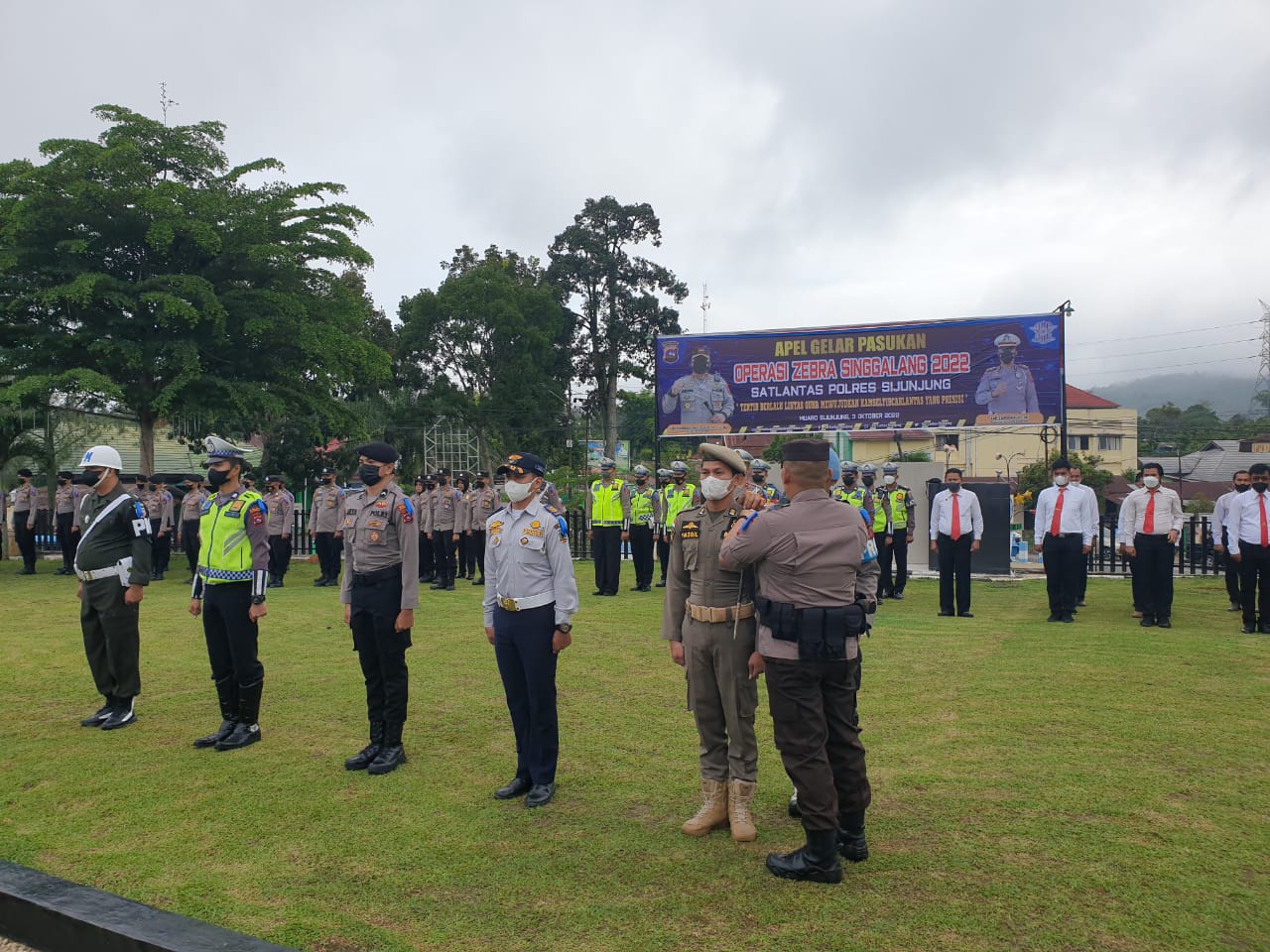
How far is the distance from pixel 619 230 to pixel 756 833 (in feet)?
127

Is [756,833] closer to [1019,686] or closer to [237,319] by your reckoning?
[1019,686]

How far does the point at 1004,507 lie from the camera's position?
1545 cm

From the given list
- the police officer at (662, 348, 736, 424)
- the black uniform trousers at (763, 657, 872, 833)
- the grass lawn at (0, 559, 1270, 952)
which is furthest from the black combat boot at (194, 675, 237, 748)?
the police officer at (662, 348, 736, 424)

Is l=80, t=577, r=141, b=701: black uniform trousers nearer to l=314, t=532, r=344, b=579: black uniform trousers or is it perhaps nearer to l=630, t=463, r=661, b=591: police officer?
l=314, t=532, r=344, b=579: black uniform trousers

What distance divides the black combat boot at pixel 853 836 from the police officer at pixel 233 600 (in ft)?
12.5

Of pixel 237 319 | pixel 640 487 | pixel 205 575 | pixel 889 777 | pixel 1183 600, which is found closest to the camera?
pixel 889 777

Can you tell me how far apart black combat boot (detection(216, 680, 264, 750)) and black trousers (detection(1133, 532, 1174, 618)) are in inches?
385

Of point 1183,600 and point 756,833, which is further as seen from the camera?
point 1183,600

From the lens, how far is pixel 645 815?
4.50m

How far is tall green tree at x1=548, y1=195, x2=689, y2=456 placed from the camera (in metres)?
40.2

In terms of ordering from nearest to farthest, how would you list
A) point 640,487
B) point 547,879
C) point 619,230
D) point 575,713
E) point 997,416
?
point 547,879, point 575,713, point 640,487, point 997,416, point 619,230

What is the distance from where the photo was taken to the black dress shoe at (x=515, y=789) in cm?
479

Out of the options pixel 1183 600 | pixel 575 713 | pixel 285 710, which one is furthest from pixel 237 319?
pixel 1183 600

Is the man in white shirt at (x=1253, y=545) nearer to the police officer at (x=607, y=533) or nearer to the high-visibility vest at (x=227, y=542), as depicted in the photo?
the police officer at (x=607, y=533)
